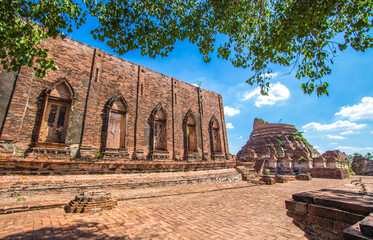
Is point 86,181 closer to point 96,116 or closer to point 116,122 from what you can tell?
point 96,116

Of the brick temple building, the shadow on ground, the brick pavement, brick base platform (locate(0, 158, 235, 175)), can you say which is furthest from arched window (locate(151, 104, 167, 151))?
the shadow on ground

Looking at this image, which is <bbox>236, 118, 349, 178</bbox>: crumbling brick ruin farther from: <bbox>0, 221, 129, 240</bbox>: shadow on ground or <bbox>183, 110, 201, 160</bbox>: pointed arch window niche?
<bbox>0, 221, 129, 240</bbox>: shadow on ground

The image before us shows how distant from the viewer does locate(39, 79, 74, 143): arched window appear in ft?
25.1

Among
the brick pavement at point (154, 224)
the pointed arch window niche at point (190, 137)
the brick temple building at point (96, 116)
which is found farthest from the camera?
the pointed arch window niche at point (190, 137)

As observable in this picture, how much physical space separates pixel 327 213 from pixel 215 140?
12.9 m

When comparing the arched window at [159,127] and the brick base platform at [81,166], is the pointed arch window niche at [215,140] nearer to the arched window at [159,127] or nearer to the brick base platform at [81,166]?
the brick base platform at [81,166]

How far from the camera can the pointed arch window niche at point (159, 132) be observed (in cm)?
1087

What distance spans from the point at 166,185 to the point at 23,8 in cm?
824

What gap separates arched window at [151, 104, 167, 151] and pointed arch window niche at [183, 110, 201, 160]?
5.55ft

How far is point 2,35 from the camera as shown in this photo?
326 cm

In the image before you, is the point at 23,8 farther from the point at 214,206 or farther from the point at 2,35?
the point at 214,206

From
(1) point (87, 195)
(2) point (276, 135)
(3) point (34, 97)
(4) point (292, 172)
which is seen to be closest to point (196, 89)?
(3) point (34, 97)

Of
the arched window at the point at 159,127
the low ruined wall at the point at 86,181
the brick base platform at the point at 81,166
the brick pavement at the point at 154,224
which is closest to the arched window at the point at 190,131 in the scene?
the arched window at the point at 159,127

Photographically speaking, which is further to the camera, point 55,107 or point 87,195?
point 55,107
